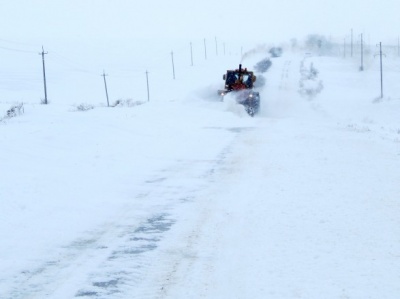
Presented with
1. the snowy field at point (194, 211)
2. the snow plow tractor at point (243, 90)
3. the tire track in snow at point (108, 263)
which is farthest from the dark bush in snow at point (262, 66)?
the tire track in snow at point (108, 263)

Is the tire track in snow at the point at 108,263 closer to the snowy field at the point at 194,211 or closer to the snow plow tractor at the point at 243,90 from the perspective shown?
the snowy field at the point at 194,211

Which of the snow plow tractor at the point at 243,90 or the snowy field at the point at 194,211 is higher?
the snow plow tractor at the point at 243,90

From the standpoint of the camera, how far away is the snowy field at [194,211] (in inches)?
224

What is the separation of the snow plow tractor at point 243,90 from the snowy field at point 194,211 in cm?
849

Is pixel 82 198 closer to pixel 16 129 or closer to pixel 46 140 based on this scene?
pixel 46 140

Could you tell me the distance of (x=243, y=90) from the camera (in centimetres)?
2827

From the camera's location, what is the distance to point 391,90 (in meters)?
59.7

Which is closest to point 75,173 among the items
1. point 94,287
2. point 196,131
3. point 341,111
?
point 94,287

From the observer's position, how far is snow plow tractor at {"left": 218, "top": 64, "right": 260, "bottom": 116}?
2750 centimetres

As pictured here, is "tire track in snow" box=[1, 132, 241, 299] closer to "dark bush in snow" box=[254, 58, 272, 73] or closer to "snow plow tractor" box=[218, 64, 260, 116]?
"snow plow tractor" box=[218, 64, 260, 116]

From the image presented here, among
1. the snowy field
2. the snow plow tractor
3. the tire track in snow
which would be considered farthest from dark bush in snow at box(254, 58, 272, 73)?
the tire track in snow

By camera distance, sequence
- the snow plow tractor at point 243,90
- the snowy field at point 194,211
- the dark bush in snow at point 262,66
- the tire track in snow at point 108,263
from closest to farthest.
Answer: the tire track in snow at point 108,263 → the snowy field at point 194,211 → the snow plow tractor at point 243,90 → the dark bush in snow at point 262,66

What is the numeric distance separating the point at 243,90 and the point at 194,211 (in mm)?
20397

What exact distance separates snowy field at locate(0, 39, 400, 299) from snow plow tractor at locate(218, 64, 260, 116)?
334 inches
